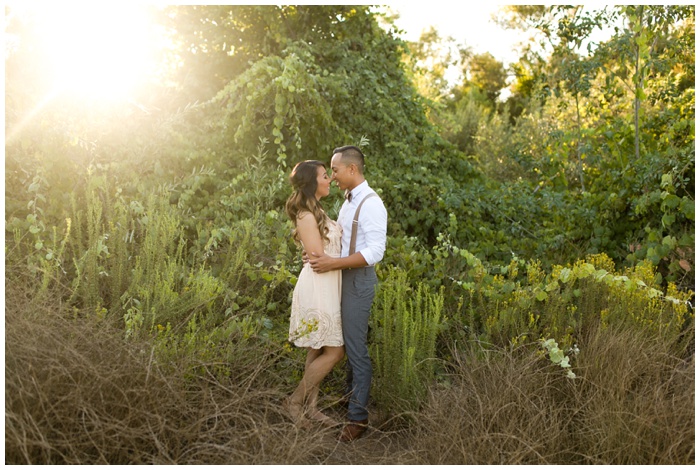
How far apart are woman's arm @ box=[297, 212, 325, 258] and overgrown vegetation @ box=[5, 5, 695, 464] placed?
1.96 ft

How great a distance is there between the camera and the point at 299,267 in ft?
17.9

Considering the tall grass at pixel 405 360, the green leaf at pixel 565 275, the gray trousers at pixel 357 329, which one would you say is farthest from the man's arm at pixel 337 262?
the green leaf at pixel 565 275

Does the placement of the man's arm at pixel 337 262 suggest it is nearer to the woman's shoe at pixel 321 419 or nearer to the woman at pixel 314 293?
the woman at pixel 314 293

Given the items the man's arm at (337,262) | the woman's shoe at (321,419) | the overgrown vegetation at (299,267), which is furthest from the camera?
the man's arm at (337,262)

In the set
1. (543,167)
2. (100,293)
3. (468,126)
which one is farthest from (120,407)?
(468,126)

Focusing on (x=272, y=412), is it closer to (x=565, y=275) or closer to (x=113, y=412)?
(x=113, y=412)

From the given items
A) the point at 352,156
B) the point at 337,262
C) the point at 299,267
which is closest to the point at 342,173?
the point at 352,156

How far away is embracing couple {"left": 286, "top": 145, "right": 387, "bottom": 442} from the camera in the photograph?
3977 millimetres

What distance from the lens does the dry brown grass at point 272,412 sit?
9.87 feet

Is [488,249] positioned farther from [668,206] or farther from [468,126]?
[468,126]

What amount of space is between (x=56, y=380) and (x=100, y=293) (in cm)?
166

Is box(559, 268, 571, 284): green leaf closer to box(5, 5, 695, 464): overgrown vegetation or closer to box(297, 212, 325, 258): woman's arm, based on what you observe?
box(5, 5, 695, 464): overgrown vegetation

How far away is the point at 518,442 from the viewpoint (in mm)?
3402

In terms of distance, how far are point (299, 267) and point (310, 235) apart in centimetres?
152
